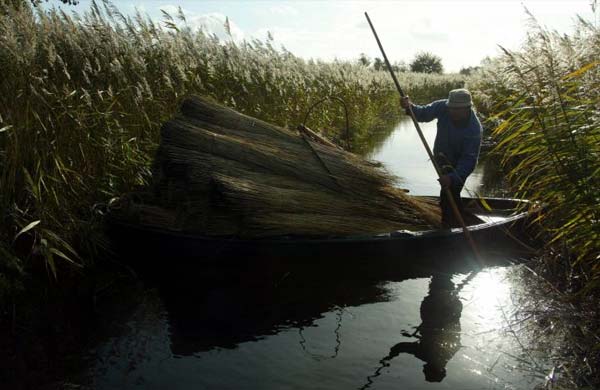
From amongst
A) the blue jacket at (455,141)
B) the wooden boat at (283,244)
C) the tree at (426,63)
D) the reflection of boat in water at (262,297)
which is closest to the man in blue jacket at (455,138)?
the blue jacket at (455,141)

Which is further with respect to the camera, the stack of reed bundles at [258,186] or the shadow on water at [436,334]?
the stack of reed bundles at [258,186]

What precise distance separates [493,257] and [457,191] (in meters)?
0.90

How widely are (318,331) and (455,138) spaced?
3264 mm

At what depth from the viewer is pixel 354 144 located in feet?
43.0

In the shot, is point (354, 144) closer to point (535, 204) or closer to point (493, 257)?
point (493, 257)

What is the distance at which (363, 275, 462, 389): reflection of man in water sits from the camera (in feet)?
12.7

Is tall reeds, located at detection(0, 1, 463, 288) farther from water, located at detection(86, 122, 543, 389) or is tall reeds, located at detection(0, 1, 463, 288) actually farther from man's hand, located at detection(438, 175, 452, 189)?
man's hand, located at detection(438, 175, 452, 189)

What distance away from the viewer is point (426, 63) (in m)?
63.1

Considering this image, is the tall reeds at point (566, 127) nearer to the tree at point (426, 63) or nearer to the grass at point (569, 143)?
the grass at point (569, 143)

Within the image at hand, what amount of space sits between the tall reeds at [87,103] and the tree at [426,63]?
5483 centimetres

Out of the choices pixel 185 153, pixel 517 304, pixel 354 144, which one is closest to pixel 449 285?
pixel 517 304

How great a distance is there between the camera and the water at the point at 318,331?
3658mm

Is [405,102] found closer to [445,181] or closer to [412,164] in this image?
[445,181]

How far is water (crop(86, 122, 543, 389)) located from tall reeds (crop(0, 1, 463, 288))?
960mm
